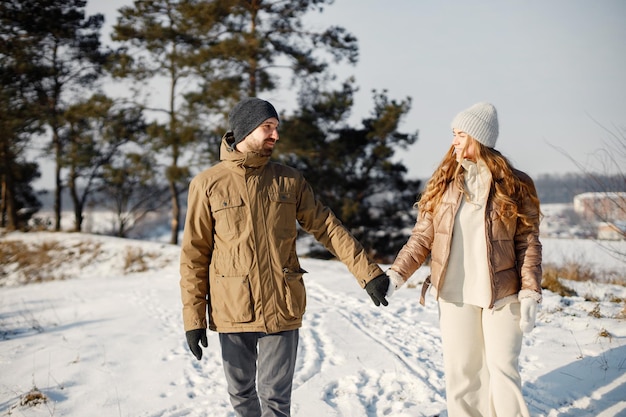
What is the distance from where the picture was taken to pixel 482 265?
2762 mm

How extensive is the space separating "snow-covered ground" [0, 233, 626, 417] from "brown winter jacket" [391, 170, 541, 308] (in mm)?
1304

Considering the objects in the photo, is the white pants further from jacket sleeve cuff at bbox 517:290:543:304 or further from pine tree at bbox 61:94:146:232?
pine tree at bbox 61:94:146:232

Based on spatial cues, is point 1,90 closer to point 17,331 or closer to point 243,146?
point 17,331

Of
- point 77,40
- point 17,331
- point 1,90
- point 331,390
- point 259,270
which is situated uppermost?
point 77,40

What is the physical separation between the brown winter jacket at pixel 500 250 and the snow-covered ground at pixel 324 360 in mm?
1304

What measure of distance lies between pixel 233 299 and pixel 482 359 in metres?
1.50

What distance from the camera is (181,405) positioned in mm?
3932

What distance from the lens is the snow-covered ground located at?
3.79m

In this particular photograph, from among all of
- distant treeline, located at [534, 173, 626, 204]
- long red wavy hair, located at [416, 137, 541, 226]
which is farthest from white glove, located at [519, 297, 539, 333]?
distant treeline, located at [534, 173, 626, 204]

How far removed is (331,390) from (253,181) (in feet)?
7.33

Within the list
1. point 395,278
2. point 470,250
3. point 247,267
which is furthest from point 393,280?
point 247,267

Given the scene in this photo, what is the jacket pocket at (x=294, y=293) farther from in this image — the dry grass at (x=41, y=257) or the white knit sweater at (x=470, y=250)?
the dry grass at (x=41, y=257)

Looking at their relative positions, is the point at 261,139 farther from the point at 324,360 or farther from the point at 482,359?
the point at 324,360

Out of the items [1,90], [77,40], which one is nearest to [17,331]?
[1,90]
